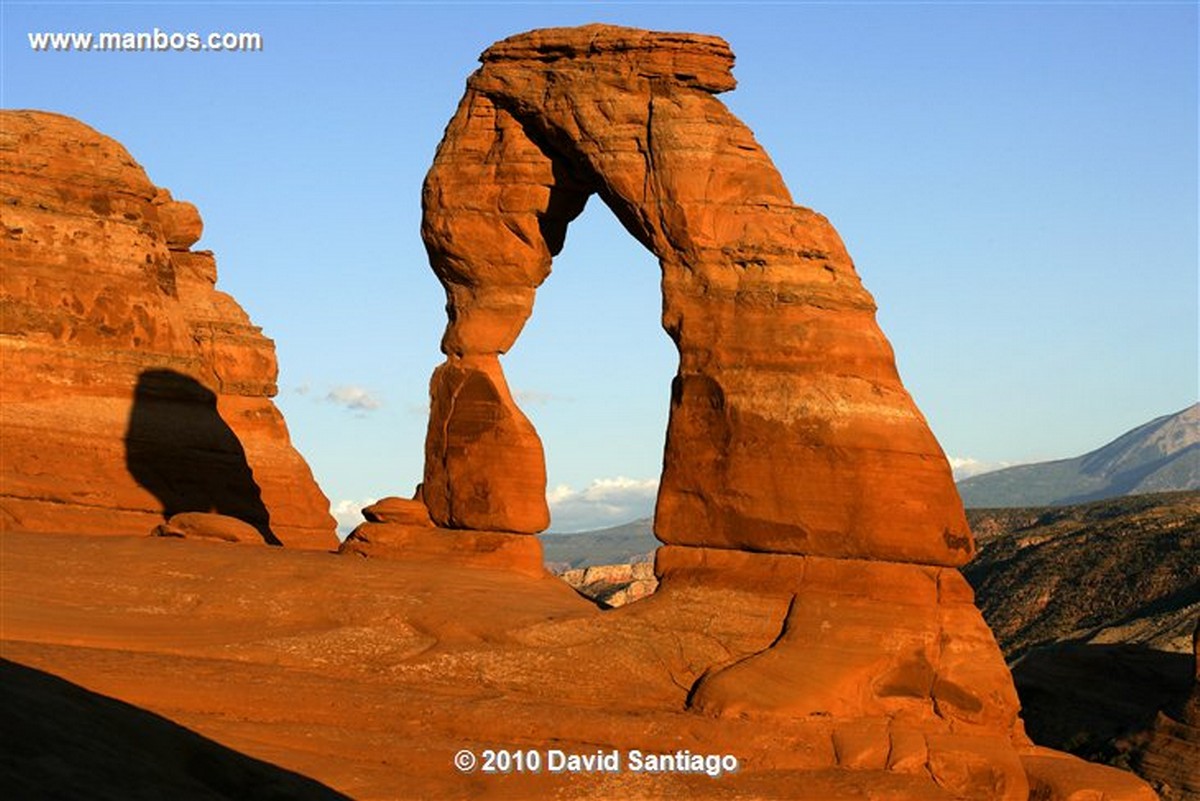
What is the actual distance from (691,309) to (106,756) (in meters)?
12.7

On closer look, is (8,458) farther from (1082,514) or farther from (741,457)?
(1082,514)

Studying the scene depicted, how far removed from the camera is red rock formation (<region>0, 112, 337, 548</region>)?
1384 inches

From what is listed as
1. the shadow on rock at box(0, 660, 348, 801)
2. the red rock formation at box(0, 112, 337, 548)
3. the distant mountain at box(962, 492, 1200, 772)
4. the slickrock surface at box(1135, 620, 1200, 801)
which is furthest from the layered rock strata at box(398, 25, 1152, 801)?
the distant mountain at box(962, 492, 1200, 772)

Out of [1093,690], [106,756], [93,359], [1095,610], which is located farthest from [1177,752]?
[1095,610]

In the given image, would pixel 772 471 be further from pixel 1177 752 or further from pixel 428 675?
pixel 1177 752

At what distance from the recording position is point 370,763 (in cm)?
2141

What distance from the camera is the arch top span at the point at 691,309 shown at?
2570 cm

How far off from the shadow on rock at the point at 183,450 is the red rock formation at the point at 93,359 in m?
0.03

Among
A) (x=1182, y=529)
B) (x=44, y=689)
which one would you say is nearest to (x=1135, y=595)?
(x=1182, y=529)

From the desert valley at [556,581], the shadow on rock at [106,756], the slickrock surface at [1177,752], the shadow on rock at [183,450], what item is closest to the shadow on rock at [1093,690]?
the desert valley at [556,581]

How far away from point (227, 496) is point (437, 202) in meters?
10.9

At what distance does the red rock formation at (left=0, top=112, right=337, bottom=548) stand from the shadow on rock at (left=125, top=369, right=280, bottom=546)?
0.03m

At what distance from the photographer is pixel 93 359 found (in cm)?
3647

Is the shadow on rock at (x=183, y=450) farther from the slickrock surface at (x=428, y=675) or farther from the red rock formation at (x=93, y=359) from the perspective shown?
the slickrock surface at (x=428, y=675)
